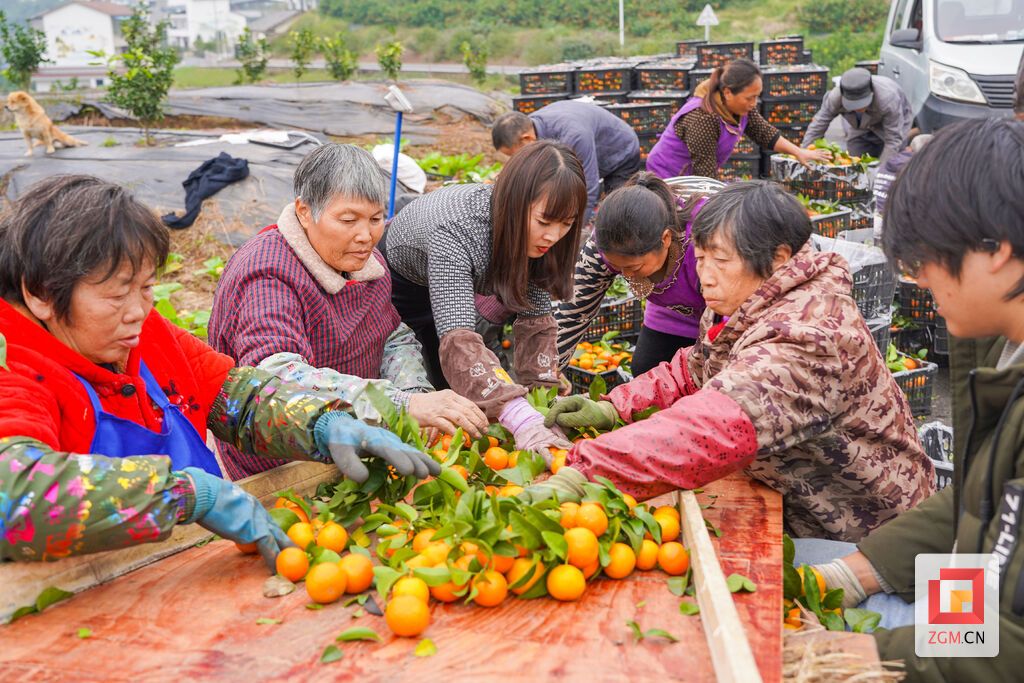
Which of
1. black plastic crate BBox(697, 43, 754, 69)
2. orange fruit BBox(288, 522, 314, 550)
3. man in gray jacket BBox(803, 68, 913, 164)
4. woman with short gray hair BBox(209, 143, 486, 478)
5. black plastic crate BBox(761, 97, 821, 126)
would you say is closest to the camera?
orange fruit BBox(288, 522, 314, 550)

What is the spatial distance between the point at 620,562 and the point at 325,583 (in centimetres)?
59

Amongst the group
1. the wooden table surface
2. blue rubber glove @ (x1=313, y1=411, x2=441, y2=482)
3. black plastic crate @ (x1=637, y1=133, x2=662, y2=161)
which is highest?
black plastic crate @ (x1=637, y1=133, x2=662, y2=161)

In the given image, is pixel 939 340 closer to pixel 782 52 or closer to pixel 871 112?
pixel 871 112

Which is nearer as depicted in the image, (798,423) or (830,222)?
(798,423)

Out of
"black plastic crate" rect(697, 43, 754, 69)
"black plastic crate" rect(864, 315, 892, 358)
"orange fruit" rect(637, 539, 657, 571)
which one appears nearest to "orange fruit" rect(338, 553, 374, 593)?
"orange fruit" rect(637, 539, 657, 571)

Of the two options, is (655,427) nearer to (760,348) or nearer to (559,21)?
(760,348)

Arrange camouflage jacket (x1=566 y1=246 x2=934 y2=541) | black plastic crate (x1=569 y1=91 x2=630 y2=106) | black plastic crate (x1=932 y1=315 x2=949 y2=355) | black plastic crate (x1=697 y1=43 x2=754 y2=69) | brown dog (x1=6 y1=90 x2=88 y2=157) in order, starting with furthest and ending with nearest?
black plastic crate (x1=697 y1=43 x2=754 y2=69)
black plastic crate (x1=569 y1=91 x2=630 y2=106)
brown dog (x1=6 y1=90 x2=88 y2=157)
black plastic crate (x1=932 y1=315 x2=949 y2=355)
camouflage jacket (x1=566 y1=246 x2=934 y2=541)

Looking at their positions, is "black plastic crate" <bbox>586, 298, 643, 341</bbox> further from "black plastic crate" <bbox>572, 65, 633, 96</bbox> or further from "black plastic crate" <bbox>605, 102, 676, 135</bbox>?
"black plastic crate" <bbox>572, 65, 633, 96</bbox>

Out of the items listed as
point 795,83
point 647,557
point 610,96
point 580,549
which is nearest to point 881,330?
point 647,557

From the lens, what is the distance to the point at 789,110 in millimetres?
11266

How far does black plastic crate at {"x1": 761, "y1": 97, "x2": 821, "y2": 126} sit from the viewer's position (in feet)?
36.7

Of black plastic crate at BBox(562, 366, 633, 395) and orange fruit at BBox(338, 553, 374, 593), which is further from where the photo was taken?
black plastic crate at BBox(562, 366, 633, 395)

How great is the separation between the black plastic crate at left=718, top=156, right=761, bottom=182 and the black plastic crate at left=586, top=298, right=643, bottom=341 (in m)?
5.11

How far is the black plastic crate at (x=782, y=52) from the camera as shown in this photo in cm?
1454
